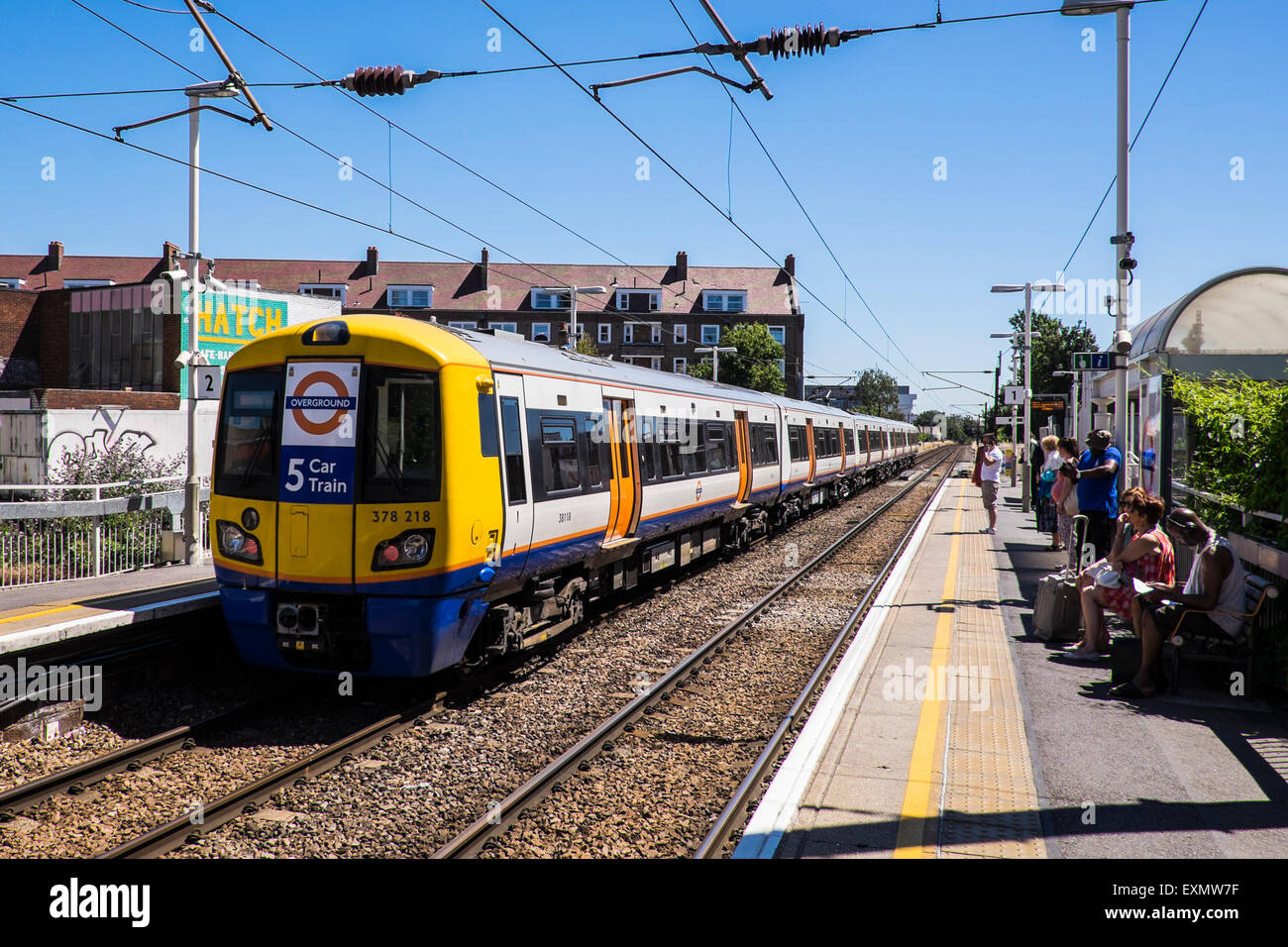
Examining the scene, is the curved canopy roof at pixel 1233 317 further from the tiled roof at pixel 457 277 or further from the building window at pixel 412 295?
the building window at pixel 412 295

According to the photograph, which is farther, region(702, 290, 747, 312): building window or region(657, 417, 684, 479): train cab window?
region(702, 290, 747, 312): building window

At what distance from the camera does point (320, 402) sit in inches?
276

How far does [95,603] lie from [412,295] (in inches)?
2284

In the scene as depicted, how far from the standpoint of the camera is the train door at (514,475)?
24.7ft

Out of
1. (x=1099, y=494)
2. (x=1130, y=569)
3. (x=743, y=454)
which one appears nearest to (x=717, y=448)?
(x=743, y=454)

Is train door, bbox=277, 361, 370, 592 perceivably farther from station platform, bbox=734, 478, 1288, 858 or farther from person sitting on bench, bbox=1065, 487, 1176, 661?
person sitting on bench, bbox=1065, 487, 1176, 661

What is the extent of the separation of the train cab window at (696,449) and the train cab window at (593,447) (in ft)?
10.4

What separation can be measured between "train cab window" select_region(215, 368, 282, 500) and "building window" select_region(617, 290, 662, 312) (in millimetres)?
57940

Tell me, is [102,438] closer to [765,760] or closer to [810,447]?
[810,447]

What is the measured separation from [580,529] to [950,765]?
14.4 ft

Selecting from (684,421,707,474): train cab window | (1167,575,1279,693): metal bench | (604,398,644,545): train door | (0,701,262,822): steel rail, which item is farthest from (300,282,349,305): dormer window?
(1167,575,1279,693): metal bench

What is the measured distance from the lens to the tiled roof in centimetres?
6150
